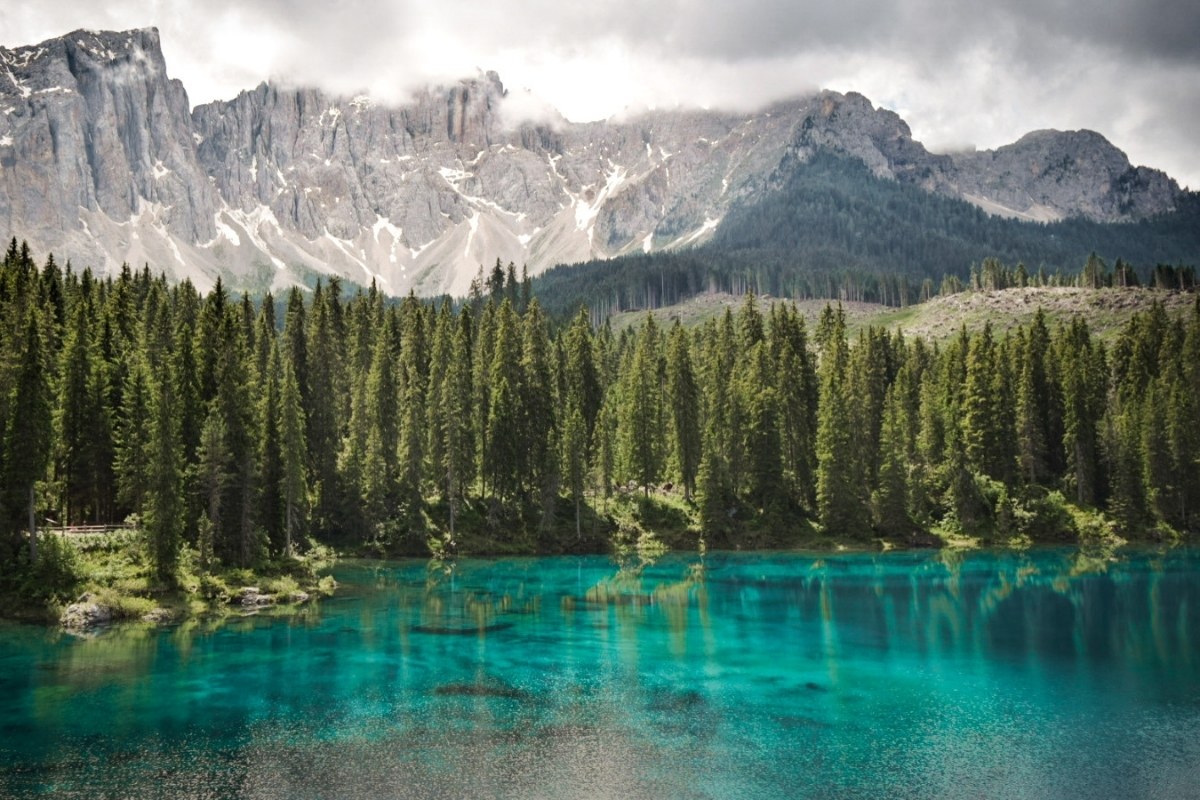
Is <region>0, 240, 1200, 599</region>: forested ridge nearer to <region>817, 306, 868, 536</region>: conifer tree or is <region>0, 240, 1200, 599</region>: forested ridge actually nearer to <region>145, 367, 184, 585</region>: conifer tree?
<region>817, 306, 868, 536</region>: conifer tree

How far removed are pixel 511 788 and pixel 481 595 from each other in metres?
40.0

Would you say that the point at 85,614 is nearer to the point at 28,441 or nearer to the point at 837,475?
the point at 28,441

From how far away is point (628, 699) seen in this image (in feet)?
131

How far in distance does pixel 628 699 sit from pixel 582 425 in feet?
196

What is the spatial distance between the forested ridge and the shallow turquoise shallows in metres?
23.2

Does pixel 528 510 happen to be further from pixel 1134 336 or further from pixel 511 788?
pixel 1134 336

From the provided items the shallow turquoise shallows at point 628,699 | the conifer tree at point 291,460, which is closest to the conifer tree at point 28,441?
the shallow turquoise shallows at point 628,699

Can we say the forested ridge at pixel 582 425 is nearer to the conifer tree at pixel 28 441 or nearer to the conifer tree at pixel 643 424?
the conifer tree at pixel 643 424

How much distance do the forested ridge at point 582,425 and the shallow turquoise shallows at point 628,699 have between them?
23.2 m

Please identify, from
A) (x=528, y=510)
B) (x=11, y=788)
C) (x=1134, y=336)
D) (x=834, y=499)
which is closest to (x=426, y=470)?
(x=528, y=510)

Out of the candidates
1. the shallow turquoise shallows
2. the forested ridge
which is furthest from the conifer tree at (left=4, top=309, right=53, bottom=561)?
the shallow turquoise shallows

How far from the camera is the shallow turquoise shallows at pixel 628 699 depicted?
29969 mm

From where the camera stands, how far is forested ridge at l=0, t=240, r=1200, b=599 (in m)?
75.0

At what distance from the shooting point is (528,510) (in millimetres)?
100688
